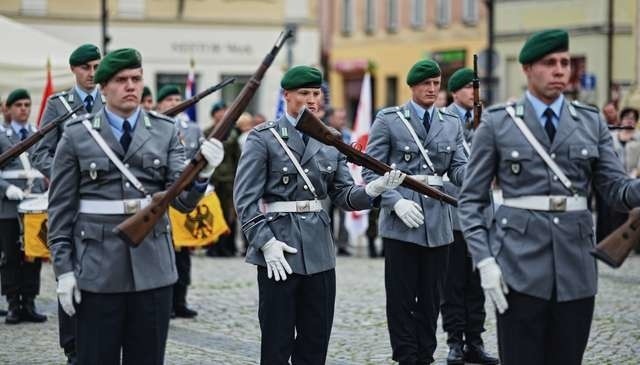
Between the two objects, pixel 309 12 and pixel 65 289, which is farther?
pixel 309 12

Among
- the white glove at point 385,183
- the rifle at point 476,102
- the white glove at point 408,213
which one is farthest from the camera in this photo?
the rifle at point 476,102

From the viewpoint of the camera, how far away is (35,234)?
11.6 metres

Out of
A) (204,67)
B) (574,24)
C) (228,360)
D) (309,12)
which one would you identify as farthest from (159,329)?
(574,24)

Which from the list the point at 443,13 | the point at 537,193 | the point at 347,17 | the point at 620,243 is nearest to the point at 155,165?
the point at 537,193

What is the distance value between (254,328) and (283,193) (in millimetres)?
4151

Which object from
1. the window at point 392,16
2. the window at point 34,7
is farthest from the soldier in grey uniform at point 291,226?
the window at point 392,16

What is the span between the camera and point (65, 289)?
6863 millimetres

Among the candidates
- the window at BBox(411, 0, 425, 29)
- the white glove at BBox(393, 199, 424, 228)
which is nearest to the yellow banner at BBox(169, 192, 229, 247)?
the white glove at BBox(393, 199, 424, 228)

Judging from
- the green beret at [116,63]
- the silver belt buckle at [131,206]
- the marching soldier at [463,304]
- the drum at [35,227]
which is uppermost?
the green beret at [116,63]

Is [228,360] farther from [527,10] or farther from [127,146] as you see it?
[527,10]

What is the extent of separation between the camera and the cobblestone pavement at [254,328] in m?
10.6

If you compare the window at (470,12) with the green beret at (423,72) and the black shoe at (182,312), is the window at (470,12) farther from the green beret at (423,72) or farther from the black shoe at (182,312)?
the green beret at (423,72)

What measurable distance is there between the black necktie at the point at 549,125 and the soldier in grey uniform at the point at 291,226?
172 cm

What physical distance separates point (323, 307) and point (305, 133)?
1.04 meters
